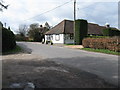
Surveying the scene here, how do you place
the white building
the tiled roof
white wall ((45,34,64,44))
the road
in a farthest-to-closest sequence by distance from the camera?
1. the tiled roof
2. white wall ((45,34,64,44))
3. the white building
4. the road

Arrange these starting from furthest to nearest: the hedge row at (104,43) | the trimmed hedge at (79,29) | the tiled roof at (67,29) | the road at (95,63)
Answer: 1. the tiled roof at (67,29)
2. the trimmed hedge at (79,29)
3. the hedge row at (104,43)
4. the road at (95,63)

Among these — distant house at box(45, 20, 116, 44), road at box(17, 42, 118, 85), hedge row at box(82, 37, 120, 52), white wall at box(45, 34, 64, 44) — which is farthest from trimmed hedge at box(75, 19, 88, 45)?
road at box(17, 42, 118, 85)

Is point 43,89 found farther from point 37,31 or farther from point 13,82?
point 37,31

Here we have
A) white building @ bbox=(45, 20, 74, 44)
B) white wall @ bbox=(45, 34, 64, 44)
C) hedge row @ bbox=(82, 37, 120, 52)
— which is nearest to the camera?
hedge row @ bbox=(82, 37, 120, 52)

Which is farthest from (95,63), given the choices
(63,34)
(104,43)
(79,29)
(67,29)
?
(67,29)

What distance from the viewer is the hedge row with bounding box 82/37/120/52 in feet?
51.2

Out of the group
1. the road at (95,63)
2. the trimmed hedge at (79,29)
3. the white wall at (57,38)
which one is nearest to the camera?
the road at (95,63)

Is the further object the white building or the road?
the white building

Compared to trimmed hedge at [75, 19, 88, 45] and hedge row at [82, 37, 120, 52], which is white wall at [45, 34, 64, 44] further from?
hedge row at [82, 37, 120, 52]

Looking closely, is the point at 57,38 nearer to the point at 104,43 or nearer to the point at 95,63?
the point at 104,43

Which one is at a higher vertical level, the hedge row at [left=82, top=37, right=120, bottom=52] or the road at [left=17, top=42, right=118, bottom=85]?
the hedge row at [left=82, top=37, right=120, bottom=52]

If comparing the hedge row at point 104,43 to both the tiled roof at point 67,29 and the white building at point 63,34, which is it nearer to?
the white building at point 63,34

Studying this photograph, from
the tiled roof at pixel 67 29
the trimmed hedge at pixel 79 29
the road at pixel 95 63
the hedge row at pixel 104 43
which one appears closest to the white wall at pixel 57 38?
the tiled roof at pixel 67 29

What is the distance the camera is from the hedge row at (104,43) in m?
15.6
